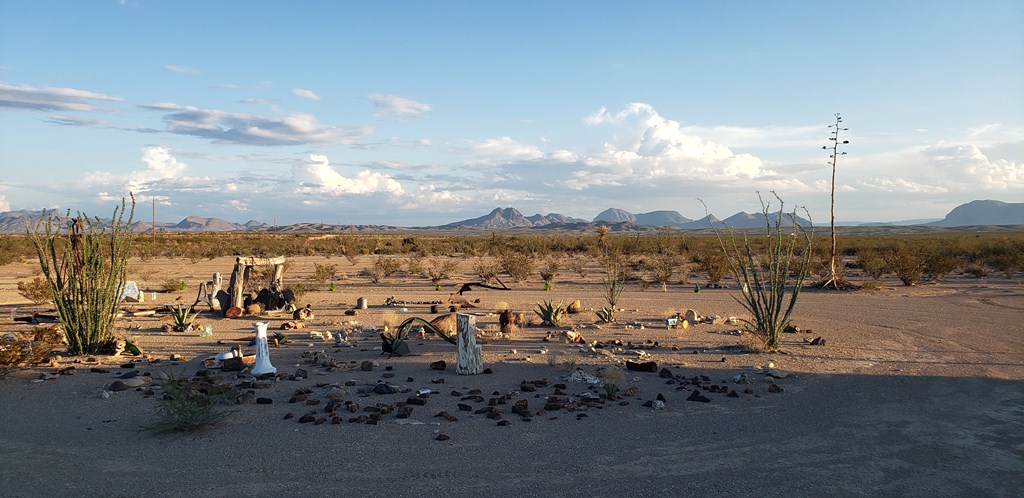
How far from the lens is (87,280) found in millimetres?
10875

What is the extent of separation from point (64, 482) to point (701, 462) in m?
5.37

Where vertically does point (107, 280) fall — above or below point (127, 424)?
above

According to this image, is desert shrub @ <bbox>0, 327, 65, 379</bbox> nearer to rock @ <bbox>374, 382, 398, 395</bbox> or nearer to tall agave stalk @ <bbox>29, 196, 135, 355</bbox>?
tall agave stalk @ <bbox>29, 196, 135, 355</bbox>

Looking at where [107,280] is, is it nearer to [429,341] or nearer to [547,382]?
[429,341]

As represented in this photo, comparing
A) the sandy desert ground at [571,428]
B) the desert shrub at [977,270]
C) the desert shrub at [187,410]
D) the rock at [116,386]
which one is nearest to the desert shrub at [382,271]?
the sandy desert ground at [571,428]

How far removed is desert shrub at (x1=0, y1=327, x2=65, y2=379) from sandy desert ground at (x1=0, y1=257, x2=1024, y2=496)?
0.66 feet

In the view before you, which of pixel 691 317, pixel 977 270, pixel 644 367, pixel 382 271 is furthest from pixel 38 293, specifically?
pixel 977 270

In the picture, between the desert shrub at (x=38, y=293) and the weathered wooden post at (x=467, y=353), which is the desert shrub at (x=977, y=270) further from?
the desert shrub at (x=38, y=293)

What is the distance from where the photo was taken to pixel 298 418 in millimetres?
7371

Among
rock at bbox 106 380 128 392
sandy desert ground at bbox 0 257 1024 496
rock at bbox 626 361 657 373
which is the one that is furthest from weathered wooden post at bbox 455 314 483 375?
rock at bbox 106 380 128 392

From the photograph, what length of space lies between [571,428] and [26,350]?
786 centimetres

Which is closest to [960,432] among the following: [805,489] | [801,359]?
[805,489]

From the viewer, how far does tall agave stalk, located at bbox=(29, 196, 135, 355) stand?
34.9 feet

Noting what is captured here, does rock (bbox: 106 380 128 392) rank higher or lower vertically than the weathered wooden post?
lower
